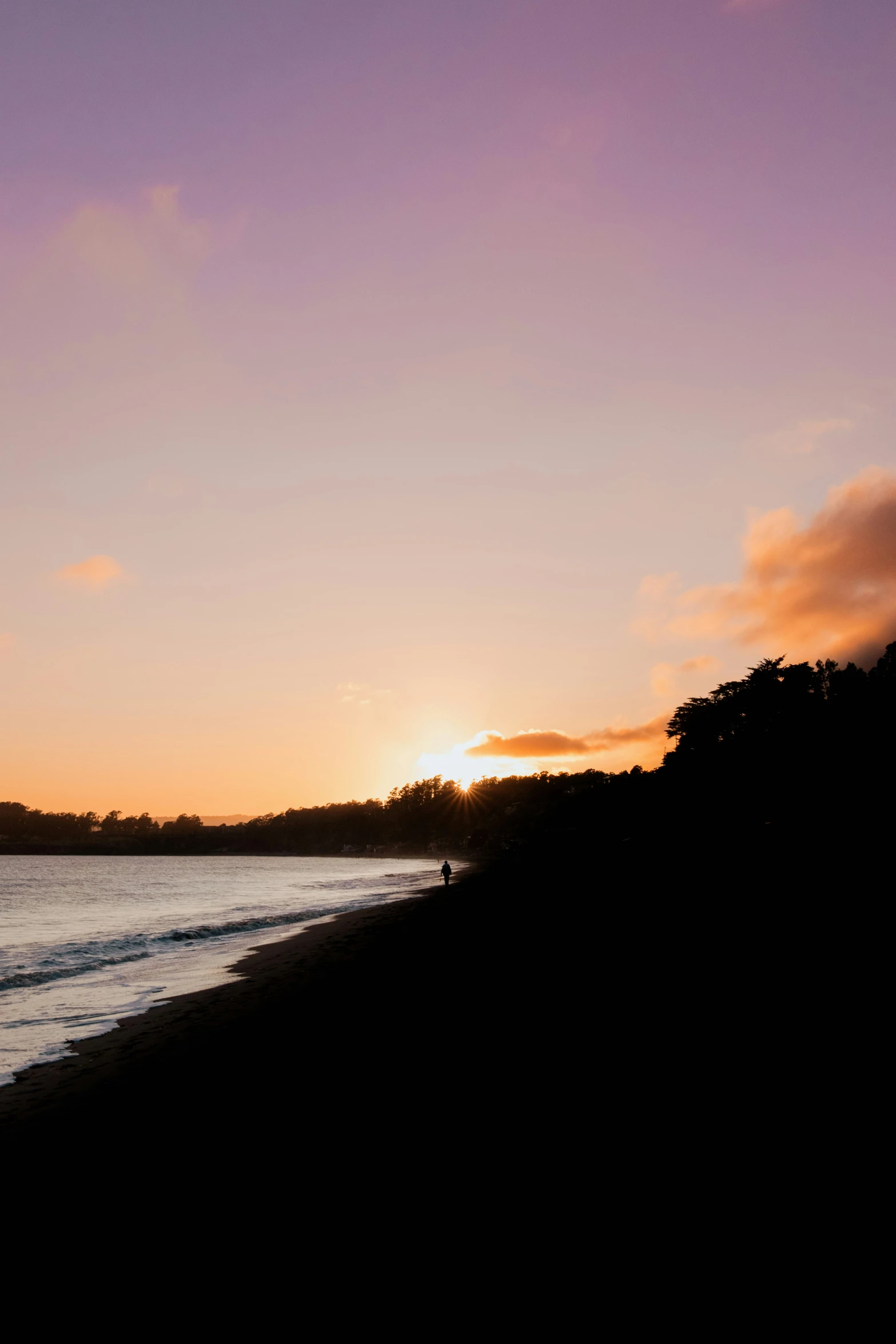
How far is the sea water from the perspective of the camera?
52.0ft

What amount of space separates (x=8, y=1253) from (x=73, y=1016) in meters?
12.0

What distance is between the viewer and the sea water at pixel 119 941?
52.0ft

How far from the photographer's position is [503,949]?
20266 millimetres

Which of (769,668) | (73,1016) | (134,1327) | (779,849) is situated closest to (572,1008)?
(134,1327)

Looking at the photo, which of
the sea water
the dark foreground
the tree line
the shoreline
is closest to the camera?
the dark foreground

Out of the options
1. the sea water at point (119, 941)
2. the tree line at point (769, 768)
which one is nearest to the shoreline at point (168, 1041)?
the sea water at point (119, 941)

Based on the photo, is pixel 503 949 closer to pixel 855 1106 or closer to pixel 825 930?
pixel 825 930

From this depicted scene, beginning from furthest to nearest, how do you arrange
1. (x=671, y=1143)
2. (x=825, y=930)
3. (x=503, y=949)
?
(x=503, y=949) → (x=825, y=930) → (x=671, y=1143)

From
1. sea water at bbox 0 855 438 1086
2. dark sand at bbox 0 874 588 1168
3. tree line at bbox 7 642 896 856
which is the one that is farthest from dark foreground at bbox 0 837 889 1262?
tree line at bbox 7 642 896 856

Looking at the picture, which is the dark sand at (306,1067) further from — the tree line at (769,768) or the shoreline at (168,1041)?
the tree line at (769,768)

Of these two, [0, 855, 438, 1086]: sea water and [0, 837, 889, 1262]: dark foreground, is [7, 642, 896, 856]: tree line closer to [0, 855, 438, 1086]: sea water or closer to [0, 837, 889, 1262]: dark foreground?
[0, 855, 438, 1086]: sea water

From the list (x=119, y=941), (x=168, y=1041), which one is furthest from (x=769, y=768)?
(x=168, y=1041)

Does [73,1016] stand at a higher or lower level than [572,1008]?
lower

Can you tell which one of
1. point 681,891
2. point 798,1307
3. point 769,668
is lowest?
point 681,891
